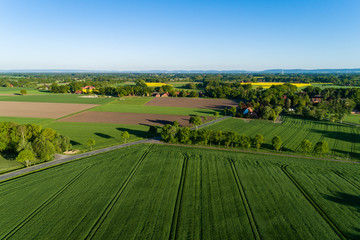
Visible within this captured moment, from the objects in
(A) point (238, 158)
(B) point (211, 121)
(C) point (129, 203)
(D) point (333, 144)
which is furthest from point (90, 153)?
(D) point (333, 144)

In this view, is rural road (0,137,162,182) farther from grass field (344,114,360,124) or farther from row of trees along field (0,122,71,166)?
grass field (344,114,360,124)

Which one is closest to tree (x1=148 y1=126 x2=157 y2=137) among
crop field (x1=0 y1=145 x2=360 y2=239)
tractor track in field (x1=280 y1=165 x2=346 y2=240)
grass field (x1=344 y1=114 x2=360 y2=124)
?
crop field (x1=0 y1=145 x2=360 y2=239)

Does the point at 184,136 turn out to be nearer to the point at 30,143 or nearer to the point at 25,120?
the point at 30,143

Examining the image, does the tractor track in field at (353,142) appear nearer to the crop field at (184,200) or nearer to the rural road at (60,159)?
the crop field at (184,200)

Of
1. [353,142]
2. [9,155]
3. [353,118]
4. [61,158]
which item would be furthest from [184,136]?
[353,118]

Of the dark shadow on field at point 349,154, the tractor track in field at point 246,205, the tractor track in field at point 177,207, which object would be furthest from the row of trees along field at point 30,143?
the dark shadow on field at point 349,154

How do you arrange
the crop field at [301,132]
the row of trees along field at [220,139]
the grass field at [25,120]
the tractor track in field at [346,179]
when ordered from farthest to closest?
1. the grass field at [25,120]
2. the crop field at [301,132]
3. the row of trees along field at [220,139]
4. the tractor track in field at [346,179]
